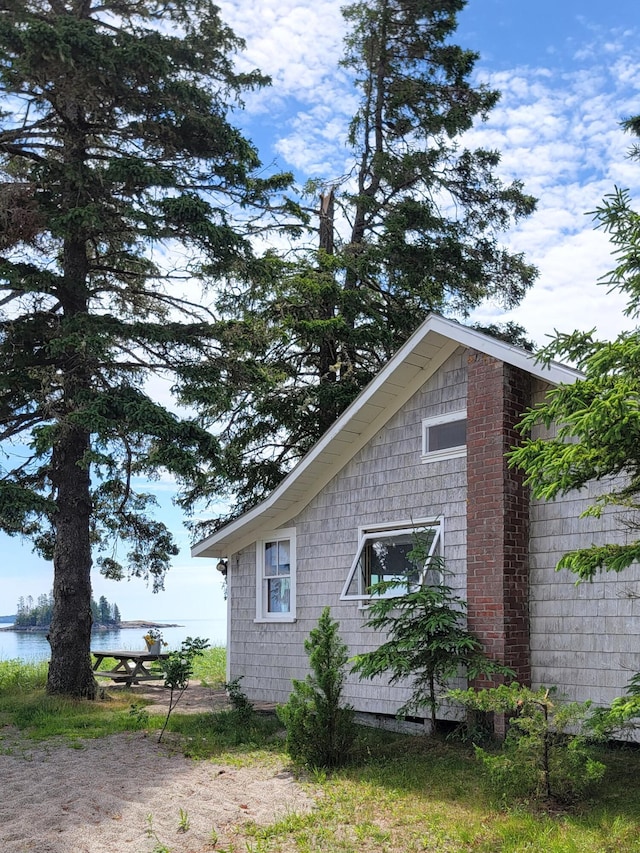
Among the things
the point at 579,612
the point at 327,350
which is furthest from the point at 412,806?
the point at 327,350

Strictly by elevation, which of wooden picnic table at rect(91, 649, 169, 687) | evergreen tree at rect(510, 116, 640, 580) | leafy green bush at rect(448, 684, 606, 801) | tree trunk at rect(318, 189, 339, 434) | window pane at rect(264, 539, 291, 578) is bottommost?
wooden picnic table at rect(91, 649, 169, 687)

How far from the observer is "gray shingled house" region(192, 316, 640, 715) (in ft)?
30.0

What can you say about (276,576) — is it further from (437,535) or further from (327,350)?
(327,350)

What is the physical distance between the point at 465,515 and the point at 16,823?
5874mm

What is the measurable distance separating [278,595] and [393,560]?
114 inches

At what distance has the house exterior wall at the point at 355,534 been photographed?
34.7 ft

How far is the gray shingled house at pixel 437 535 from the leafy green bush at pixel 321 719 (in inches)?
73.6

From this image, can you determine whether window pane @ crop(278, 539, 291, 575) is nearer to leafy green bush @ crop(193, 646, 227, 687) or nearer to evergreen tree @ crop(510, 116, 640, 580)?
leafy green bush @ crop(193, 646, 227, 687)

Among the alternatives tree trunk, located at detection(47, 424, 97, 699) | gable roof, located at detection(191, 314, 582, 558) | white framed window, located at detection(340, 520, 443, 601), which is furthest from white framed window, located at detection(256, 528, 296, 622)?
tree trunk, located at detection(47, 424, 97, 699)

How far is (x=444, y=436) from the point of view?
10.8 meters

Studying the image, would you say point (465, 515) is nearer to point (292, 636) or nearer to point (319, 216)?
point (292, 636)

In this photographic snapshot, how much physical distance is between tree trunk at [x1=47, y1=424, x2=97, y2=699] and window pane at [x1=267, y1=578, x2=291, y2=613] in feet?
11.7

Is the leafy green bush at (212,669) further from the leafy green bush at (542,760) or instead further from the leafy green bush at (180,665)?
the leafy green bush at (542,760)

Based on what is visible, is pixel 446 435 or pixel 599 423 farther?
pixel 446 435
